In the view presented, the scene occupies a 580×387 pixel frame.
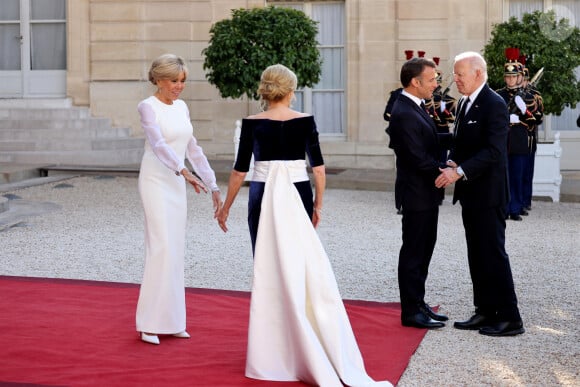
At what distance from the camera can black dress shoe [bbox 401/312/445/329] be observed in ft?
22.8

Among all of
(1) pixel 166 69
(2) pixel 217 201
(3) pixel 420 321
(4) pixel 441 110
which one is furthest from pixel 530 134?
(1) pixel 166 69

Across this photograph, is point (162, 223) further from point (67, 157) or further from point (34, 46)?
point (34, 46)

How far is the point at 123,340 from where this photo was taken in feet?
21.4

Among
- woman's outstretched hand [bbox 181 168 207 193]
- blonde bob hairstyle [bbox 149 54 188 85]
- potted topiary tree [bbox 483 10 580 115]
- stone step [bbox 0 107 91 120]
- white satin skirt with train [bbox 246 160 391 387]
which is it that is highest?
potted topiary tree [bbox 483 10 580 115]

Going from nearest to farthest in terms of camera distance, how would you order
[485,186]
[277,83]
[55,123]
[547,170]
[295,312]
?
[295,312] → [277,83] → [485,186] → [547,170] → [55,123]

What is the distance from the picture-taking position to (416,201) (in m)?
6.98

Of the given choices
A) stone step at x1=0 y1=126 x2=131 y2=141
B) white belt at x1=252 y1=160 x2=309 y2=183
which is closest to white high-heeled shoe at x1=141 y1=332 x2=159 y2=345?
white belt at x1=252 y1=160 x2=309 y2=183

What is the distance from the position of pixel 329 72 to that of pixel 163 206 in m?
12.3

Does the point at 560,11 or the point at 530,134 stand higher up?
the point at 560,11

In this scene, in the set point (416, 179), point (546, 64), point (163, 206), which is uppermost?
point (546, 64)

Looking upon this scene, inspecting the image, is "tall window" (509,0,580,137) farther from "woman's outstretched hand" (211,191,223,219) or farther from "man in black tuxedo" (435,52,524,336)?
"woman's outstretched hand" (211,191,223,219)

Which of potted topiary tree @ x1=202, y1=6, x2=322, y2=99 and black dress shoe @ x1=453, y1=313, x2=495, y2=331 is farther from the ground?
potted topiary tree @ x1=202, y1=6, x2=322, y2=99

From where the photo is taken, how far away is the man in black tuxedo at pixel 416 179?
689cm

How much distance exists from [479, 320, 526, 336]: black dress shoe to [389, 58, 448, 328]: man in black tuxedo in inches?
12.3
